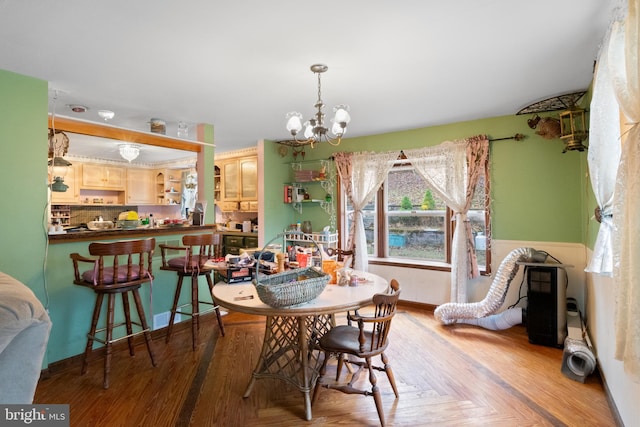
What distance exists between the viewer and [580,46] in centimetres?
219

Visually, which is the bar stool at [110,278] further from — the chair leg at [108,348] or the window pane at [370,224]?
the window pane at [370,224]

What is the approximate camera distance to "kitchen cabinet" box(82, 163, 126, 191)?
6.13 m

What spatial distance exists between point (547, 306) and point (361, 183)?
2502 mm

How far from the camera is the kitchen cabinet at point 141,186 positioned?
22.3 ft

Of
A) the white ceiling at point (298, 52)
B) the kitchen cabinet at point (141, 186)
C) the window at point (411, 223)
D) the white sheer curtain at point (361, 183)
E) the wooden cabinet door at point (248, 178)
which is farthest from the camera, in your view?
the kitchen cabinet at point (141, 186)

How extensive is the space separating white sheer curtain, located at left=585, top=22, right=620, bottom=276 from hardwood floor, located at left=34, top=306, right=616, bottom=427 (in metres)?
0.99

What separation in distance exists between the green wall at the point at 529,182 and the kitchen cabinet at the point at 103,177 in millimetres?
5811

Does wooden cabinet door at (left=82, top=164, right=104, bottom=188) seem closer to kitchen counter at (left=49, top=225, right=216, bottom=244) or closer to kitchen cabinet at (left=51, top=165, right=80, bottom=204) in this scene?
kitchen cabinet at (left=51, top=165, right=80, bottom=204)

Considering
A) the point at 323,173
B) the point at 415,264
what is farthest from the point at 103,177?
the point at 415,264

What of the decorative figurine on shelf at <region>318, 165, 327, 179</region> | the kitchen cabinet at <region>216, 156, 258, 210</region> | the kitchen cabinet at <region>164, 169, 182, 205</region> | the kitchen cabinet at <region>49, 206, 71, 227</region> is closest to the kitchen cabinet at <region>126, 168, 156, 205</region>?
the kitchen cabinet at <region>164, 169, 182, 205</region>

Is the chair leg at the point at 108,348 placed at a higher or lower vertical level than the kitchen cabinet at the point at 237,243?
lower

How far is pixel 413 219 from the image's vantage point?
4543 mm

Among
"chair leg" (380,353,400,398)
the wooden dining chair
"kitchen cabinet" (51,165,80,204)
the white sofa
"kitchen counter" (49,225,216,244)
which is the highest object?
"kitchen cabinet" (51,165,80,204)

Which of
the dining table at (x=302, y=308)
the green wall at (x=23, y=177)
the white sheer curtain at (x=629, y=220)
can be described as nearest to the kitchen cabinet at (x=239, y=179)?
the green wall at (x=23, y=177)
